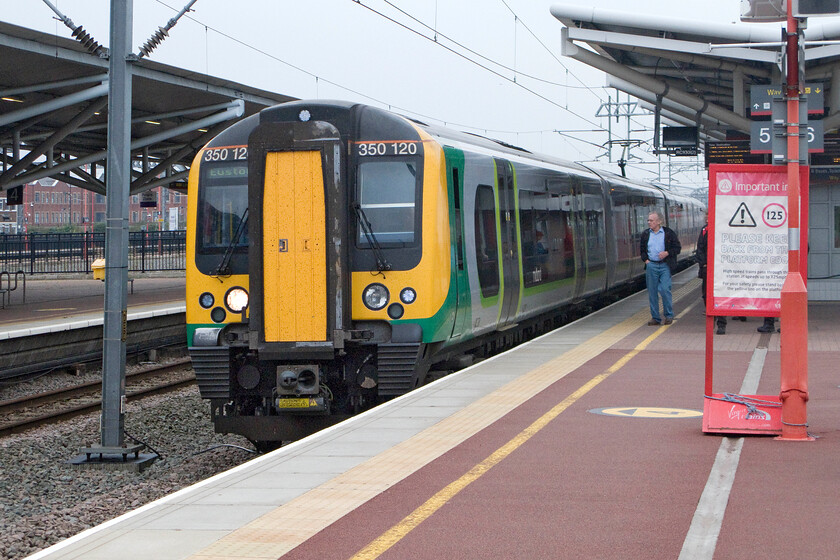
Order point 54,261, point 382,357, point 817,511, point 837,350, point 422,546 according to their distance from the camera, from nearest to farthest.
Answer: point 422,546, point 817,511, point 382,357, point 837,350, point 54,261

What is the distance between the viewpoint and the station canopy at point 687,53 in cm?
1841

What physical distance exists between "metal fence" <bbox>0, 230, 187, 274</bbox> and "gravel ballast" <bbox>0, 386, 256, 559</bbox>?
86.5ft

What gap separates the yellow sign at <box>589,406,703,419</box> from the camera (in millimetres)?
9320

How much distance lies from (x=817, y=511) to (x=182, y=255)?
4374 centimetres

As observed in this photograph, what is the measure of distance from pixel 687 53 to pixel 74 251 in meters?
28.8

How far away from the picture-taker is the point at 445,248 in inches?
436

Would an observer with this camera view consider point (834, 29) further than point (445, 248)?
Yes

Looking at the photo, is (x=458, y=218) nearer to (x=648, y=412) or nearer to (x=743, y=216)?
(x=648, y=412)

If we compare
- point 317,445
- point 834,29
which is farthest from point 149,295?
point 317,445

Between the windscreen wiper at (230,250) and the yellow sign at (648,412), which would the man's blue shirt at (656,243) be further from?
the windscreen wiper at (230,250)

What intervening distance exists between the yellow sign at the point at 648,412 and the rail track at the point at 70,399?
→ 22.8 feet

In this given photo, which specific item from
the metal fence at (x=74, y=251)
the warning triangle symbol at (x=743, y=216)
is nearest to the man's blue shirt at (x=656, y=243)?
the warning triangle symbol at (x=743, y=216)

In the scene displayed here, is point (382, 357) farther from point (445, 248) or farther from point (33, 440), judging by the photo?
point (33, 440)

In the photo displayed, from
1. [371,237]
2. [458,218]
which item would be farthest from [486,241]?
[371,237]
